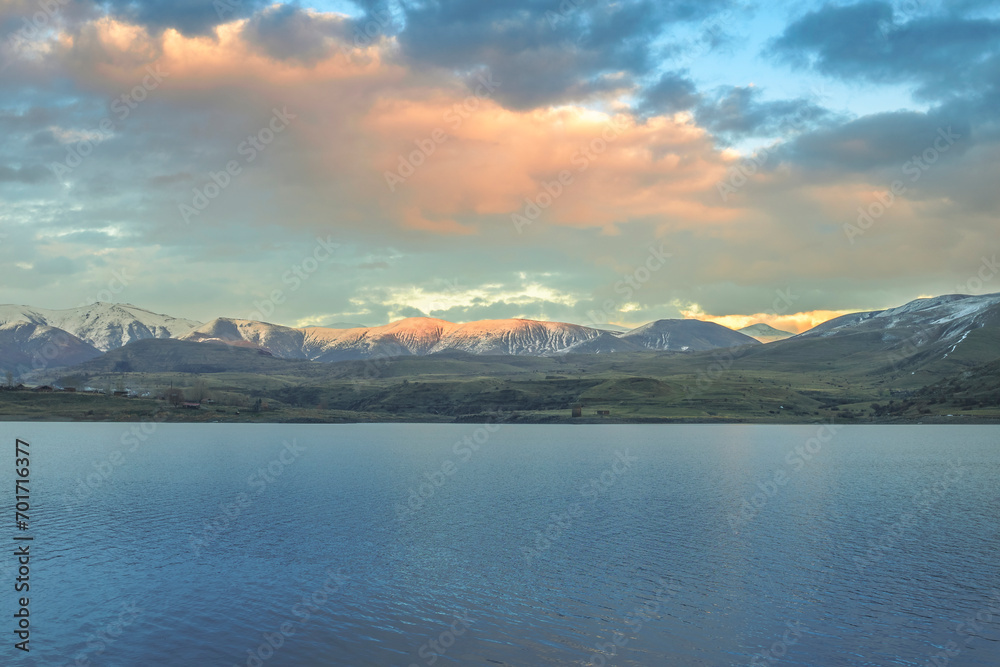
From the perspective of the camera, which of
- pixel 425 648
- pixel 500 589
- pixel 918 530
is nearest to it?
pixel 425 648

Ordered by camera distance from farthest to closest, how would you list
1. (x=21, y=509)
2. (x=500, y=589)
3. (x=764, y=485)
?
(x=764, y=485), (x=21, y=509), (x=500, y=589)

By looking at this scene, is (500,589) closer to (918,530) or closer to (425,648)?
(425,648)

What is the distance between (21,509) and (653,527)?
74.5 metres

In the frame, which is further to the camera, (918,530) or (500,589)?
(918,530)

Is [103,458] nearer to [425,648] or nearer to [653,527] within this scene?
[653,527]

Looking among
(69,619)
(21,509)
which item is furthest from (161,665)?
(21,509)

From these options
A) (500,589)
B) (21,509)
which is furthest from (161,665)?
(21,509)

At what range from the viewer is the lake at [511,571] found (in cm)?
4122

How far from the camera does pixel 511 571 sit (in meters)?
57.6

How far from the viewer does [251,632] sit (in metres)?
43.5

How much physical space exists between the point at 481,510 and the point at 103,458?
10916 cm

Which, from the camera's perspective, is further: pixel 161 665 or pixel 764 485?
pixel 764 485

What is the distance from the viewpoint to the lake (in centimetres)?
4122

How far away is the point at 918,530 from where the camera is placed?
7338 cm
